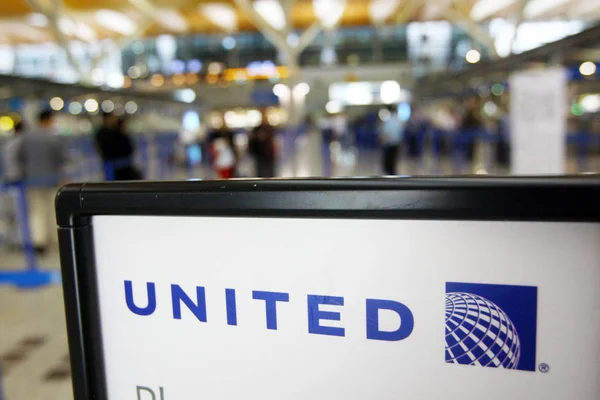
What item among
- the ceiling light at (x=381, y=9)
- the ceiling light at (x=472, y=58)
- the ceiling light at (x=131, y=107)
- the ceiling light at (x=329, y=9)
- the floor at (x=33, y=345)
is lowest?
the floor at (x=33, y=345)

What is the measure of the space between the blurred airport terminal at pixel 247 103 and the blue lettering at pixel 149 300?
2560mm

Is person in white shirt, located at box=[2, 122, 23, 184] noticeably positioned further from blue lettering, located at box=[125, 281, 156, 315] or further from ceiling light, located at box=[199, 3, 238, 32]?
ceiling light, located at box=[199, 3, 238, 32]

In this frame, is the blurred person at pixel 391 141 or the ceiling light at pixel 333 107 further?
the ceiling light at pixel 333 107

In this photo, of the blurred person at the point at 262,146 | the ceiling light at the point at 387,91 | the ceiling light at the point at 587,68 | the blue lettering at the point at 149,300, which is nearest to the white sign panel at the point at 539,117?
the ceiling light at the point at 587,68

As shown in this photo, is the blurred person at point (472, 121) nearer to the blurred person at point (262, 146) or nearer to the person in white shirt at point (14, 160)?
the blurred person at point (262, 146)

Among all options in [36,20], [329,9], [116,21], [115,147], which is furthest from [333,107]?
[115,147]

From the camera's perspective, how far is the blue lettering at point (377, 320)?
40.5 inches

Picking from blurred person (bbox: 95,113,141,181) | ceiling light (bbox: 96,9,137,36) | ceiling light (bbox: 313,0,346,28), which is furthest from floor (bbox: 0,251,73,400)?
ceiling light (bbox: 96,9,137,36)

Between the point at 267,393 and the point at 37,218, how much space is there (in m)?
8.35

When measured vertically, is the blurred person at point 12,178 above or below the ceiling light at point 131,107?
below

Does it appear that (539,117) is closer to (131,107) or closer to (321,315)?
(321,315)

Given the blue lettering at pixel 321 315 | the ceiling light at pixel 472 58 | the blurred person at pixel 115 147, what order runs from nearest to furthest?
1. the blue lettering at pixel 321 315
2. the blurred person at pixel 115 147
3. the ceiling light at pixel 472 58

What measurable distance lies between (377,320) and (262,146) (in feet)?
35.3

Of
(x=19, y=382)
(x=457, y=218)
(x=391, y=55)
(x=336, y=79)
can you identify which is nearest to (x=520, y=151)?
(x=457, y=218)
